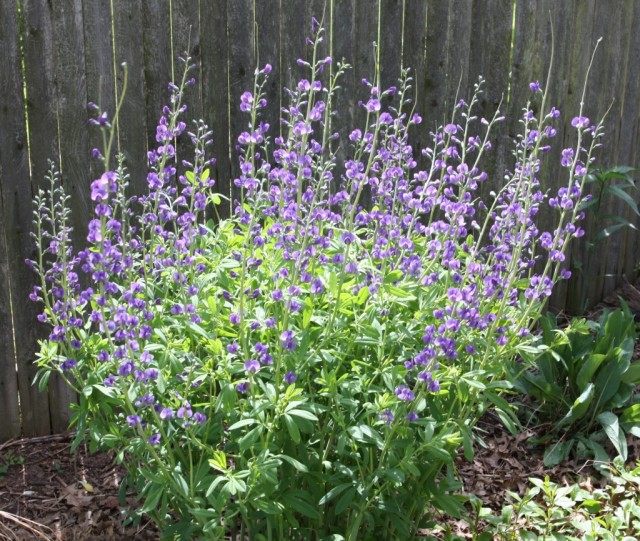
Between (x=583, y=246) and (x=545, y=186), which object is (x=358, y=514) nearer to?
(x=545, y=186)

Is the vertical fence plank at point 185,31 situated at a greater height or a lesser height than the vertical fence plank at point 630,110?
greater

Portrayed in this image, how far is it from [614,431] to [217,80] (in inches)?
95.9

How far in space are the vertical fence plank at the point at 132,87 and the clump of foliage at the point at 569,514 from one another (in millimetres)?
2115

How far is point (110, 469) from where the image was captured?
394 centimetres

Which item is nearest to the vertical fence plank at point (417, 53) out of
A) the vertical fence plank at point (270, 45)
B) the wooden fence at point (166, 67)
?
the wooden fence at point (166, 67)

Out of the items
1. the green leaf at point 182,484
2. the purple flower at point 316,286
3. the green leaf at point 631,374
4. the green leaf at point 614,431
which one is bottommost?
the green leaf at point 614,431

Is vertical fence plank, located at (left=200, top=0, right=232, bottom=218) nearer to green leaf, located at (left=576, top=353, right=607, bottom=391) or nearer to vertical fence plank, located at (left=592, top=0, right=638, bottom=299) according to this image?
green leaf, located at (left=576, top=353, right=607, bottom=391)

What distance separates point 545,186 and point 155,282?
2792mm

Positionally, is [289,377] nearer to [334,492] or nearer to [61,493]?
[334,492]

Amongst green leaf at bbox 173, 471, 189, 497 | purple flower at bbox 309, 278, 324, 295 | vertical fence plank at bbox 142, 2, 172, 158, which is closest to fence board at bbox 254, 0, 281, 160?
vertical fence plank at bbox 142, 2, 172, 158

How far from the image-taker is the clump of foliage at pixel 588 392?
411 centimetres

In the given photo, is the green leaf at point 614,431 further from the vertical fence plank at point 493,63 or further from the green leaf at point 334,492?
the green leaf at point 334,492

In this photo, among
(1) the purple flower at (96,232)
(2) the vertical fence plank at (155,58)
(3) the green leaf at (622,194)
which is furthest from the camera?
(3) the green leaf at (622,194)

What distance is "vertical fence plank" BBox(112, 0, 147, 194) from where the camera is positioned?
3.82 meters
